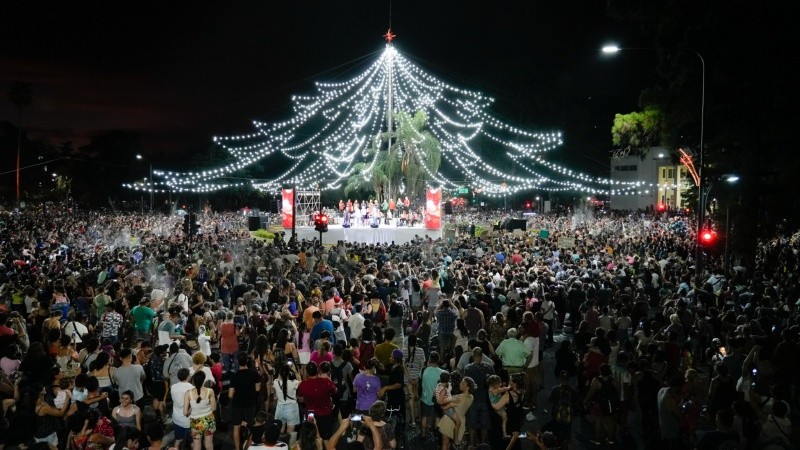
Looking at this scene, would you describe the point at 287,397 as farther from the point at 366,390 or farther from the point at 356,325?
the point at 356,325

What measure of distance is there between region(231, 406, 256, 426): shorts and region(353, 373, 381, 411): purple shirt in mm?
1188

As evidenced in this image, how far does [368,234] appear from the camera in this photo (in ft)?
99.0

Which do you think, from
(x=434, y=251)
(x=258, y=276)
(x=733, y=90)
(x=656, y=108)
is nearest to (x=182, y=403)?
(x=258, y=276)

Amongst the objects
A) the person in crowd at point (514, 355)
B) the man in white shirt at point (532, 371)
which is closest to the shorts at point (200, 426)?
the person in crowd at point (514, 355)

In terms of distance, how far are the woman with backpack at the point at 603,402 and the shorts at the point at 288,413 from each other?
3.24m

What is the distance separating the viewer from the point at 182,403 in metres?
6.41

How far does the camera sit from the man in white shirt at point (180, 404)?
640 cm

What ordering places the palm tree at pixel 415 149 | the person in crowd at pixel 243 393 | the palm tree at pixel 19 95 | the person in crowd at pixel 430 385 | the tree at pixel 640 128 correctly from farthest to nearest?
the palm tree at pixel 19 95, the palm tree at pixel 415 149, the tree at pixel 640 128, the person in crowd at pixel 430 385, the person in crowd at pixel 243 393

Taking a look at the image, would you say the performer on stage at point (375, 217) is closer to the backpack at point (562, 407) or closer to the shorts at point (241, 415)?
Result: the shorts at point (241, 415)

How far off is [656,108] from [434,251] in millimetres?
8886

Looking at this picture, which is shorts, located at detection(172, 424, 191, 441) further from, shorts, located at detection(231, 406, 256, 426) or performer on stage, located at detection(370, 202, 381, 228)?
performer on stage, located at detection(370, 202, 381, 228)

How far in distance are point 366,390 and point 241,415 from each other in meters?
1.42

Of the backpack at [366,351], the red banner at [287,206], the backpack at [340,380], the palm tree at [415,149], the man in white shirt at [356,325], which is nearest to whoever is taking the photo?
the backpack at [340,380]

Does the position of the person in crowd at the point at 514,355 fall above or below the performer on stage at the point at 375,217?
below
